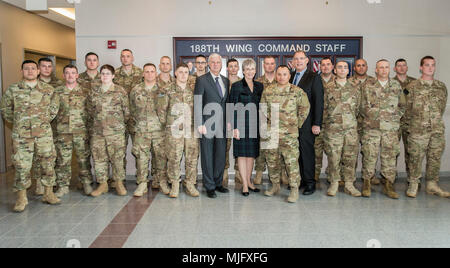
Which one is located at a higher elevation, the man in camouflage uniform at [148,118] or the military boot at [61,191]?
the man in camouflage uniform at [148,118]

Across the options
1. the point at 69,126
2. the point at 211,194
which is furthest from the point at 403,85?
the point at 69,126

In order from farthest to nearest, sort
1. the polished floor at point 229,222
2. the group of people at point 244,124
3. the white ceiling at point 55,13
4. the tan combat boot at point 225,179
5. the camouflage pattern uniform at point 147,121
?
the white ceiling at point 55,13 → the tan combat boot at point 225,179 → the camouflage pattern uniform at point 147,121 → the group of people at point 244,124 → the polished floor at point 229,222

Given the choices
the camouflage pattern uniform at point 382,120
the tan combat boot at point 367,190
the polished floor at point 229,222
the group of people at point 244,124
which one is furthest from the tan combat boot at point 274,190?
the camouflage pattern uniform at point 382,120

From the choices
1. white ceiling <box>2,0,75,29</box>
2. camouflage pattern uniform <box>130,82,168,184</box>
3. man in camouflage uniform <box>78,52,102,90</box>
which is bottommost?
camouflage pattern uniform <box>130,82,168,184</box>

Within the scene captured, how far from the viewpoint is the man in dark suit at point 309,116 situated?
443cm

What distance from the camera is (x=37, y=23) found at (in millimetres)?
7809

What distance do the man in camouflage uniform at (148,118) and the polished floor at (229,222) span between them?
52 cm

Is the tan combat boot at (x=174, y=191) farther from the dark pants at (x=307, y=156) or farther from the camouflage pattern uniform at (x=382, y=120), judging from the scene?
the camouflage pattern uniform at (x=382, y=120)

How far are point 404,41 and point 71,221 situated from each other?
18.7 feet

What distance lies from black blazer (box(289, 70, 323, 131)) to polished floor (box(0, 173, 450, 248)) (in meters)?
1.00

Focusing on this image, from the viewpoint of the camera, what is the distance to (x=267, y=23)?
575 cm

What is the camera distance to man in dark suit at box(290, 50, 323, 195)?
14.5 ft

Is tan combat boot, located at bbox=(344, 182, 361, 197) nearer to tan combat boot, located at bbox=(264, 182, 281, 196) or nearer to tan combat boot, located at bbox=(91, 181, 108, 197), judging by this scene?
tan combat boot, located at bbox=(264, 182, 281, 196)

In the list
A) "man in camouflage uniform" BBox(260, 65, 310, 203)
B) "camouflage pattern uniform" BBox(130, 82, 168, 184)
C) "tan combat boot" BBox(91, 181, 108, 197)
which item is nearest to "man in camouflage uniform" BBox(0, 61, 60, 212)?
"tan combat boot" BBox(91, 181, 108, 197)
